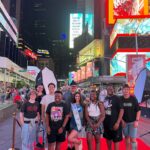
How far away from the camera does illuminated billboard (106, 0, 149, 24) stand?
264 feet

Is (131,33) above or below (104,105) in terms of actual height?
above

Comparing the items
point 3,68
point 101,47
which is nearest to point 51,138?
point 3,68

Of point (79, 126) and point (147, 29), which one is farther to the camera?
point (147, 29)

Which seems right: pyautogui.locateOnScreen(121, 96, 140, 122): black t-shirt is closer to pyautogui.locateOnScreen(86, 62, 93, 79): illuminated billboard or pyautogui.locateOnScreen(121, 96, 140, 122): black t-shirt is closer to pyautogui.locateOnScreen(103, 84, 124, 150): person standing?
pyautogui.locateOnScreen(103, 84, 124, 150): person standing

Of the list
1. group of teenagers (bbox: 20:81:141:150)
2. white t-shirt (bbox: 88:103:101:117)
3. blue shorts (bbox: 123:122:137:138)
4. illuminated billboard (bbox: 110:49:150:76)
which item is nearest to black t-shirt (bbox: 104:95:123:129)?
group of teenagers (bbox: 20:81:141:150)

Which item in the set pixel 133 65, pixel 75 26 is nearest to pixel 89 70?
pixel 133 65

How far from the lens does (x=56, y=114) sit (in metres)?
7.00

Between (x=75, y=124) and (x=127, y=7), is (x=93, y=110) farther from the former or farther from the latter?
(x=127, y=7)

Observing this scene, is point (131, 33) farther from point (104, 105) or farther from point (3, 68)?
point (104, 105)

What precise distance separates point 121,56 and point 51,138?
193 ft

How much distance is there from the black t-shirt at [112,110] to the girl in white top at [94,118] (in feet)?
0.77

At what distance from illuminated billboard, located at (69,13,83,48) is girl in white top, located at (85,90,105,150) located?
534 feet

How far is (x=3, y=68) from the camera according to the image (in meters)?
54.0

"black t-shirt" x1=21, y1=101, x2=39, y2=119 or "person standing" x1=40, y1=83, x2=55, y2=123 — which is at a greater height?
"person standing" x1=40, y1=83, x2=55, y2=123
